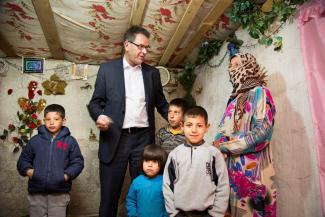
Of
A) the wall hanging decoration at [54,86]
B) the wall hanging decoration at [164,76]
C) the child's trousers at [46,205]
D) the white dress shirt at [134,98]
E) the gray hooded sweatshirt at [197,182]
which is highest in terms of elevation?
the wall hanging decoration at [164,76]

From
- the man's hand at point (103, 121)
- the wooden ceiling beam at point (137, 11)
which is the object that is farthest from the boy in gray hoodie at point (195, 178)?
the wooden ceiling beam at point (137, 11)

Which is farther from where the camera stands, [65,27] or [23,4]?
[65,27]

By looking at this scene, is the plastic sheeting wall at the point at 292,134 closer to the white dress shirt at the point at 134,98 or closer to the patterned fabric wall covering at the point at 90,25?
the patterned fabric wall covering at the point at 90,25

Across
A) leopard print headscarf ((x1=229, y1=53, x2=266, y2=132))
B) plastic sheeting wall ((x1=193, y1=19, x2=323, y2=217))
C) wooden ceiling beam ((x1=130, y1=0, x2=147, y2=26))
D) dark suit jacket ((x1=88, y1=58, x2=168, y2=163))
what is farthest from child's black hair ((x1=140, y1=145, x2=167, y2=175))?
wooden ceiling beam ((x1=130, y1=0, x2=147, y2=26))

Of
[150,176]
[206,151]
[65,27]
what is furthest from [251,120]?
[65,27]

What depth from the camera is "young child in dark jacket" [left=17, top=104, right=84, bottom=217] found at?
216 centimetres

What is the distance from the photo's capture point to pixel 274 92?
233cm

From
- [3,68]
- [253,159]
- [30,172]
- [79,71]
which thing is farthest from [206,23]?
[3,68]

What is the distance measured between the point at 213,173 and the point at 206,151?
0.44 ft

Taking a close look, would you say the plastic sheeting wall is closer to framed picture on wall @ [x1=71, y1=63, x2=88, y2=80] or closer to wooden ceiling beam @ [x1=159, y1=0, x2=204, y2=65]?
wooden ceiling beam @ [x1=159, y1=0, x2=204, y2=65]

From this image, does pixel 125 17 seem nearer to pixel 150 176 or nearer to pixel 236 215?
pixel 150 176

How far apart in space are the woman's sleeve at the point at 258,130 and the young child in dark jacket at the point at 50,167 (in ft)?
4.41

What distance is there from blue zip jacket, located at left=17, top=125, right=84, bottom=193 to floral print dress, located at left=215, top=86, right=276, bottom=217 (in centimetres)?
128

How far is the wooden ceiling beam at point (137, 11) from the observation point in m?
2.29
